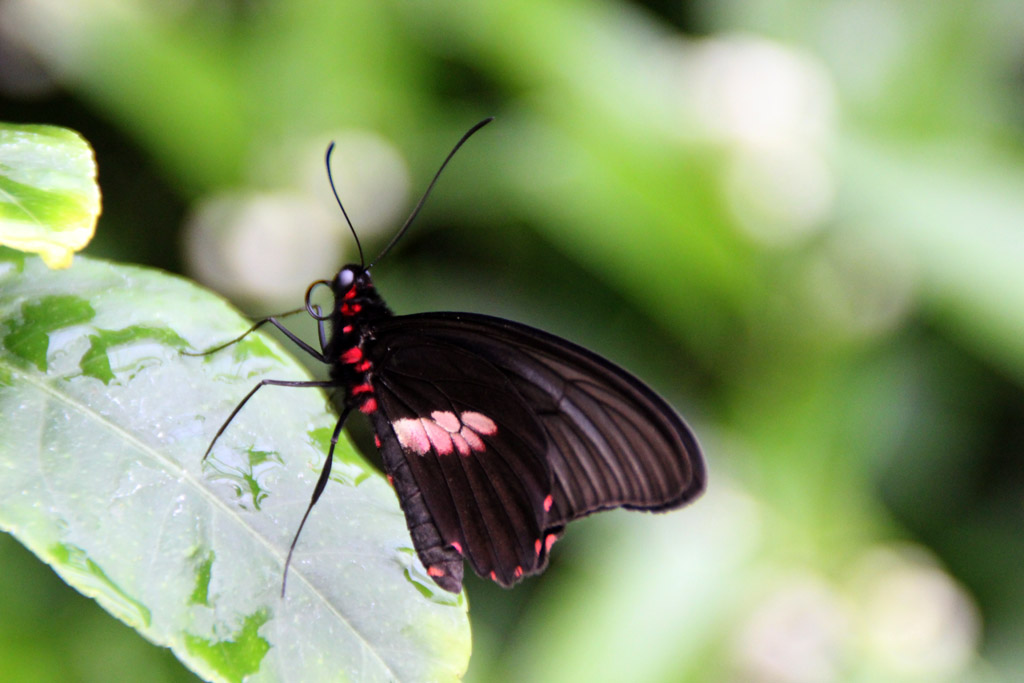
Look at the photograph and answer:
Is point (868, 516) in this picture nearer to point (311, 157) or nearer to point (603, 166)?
point (603, 166)

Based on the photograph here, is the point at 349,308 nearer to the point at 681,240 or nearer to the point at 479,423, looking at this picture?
the point at 479,423

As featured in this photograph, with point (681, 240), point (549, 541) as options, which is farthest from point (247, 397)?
point (681, 240)

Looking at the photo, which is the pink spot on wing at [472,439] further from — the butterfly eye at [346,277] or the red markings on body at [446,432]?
the butterfly eye at [346,277]

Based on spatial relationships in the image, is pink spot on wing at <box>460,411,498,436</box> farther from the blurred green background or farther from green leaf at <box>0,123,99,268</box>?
the blurred green background

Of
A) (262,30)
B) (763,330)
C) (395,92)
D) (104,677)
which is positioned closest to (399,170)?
(395,92)

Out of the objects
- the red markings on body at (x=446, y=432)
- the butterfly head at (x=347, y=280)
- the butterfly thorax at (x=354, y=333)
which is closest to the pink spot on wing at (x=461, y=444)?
the red markings on body at (x=446, y=432)

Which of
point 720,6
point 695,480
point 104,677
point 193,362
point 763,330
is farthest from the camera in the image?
point 720,6

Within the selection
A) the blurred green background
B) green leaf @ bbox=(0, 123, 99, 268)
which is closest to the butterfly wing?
green leaf @ bbox=(0, 123, 99, 268)
